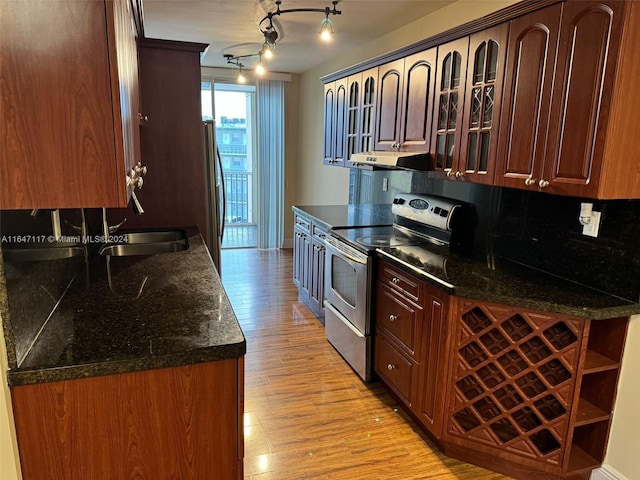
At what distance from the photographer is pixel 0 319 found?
121 centimetres

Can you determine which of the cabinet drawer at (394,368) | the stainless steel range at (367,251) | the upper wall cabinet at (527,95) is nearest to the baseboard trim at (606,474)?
the cabinet drawer at (394,368)

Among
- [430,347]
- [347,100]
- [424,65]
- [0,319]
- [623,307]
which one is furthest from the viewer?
[347,100]

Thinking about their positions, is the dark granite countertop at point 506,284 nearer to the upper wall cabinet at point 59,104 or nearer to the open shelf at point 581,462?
the open shelf at point 581,462

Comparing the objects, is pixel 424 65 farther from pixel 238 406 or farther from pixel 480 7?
pixel 238 406

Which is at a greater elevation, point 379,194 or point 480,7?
point 480,7

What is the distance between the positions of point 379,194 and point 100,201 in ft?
10.3

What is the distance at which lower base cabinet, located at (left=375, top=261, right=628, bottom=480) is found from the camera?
197 centimetres

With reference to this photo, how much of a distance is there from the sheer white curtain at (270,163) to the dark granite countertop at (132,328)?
14.1 ft

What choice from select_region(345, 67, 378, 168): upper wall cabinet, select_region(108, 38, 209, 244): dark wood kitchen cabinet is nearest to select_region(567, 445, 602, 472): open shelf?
select_region(345, 67, 378, 168): upper wall cabinet

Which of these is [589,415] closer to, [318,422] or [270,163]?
[318,422]

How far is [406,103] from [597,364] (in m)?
1.93

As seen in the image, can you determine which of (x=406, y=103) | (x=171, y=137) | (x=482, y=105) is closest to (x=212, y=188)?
(x=171, y=137)

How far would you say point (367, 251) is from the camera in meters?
2.84

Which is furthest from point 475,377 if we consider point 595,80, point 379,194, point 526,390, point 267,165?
point 267,165
